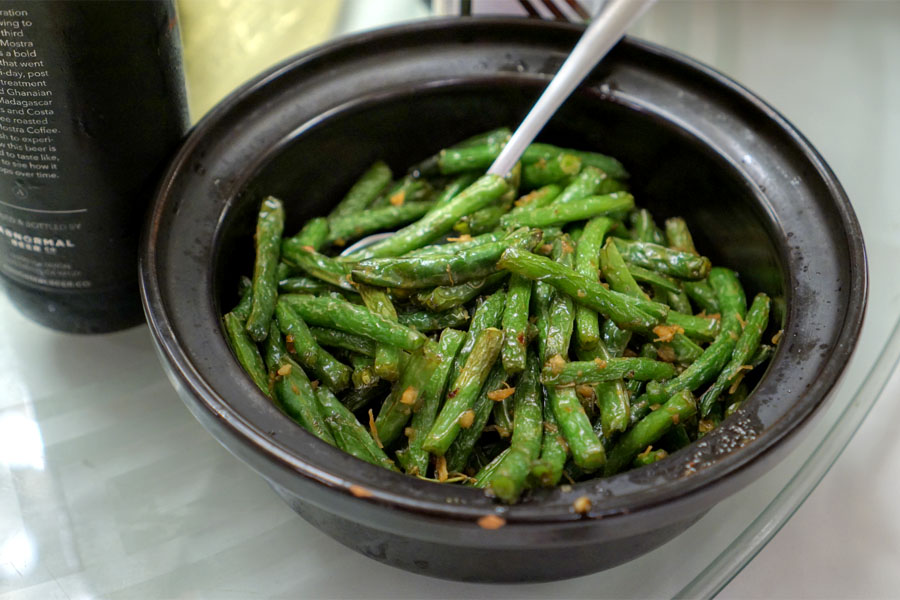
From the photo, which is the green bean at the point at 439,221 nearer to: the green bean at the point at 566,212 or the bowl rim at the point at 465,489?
the green bean at the point at 566,212

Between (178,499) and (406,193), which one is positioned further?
(406,193)

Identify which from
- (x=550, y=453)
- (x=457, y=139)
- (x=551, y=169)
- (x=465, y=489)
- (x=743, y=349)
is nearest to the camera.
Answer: (x=465, y=489)

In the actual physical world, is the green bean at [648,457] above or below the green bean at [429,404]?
above

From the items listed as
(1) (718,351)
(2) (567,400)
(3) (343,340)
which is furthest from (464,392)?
(1) (718,351)

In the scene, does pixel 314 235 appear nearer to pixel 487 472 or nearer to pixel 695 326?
pixel 487 472

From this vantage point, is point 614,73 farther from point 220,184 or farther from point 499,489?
point 499,489

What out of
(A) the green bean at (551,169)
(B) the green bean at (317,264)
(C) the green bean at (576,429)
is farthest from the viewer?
(A) the green bean at (551,169)

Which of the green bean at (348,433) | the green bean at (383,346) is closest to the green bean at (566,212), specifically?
the green bean at (383,346)

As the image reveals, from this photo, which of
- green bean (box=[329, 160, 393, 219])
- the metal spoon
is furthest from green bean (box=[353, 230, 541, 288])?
green bean (box=[329, 160, 393, 219])
